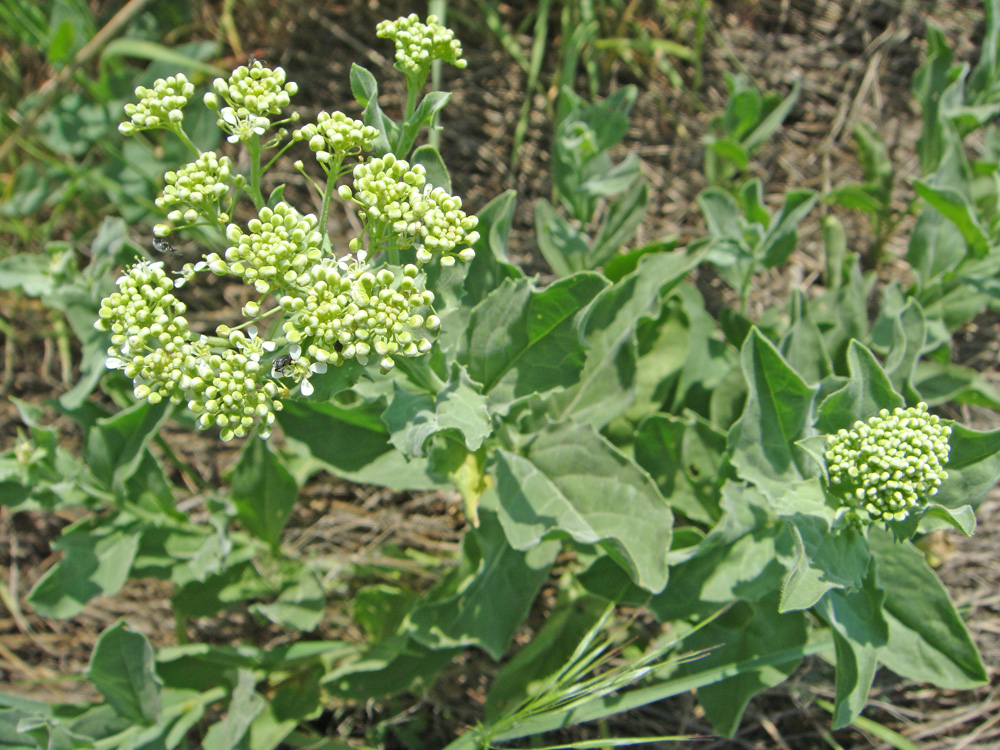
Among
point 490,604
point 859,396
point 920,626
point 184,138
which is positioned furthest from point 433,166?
point 920,626

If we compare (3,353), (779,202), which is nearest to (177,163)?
(3,353)

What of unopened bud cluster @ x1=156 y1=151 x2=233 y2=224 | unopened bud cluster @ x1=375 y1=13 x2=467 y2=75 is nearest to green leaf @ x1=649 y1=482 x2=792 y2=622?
unopened bud cluster @ x1=375 y1=13 x2=467 y2=75

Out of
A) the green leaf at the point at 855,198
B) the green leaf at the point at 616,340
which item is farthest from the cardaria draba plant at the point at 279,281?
the green leaf at the point at 855,198

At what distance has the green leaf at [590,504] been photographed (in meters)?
3.49

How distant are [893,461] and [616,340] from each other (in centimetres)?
162

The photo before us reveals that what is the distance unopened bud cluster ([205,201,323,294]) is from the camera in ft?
8.84

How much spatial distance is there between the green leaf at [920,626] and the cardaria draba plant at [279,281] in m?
2.57

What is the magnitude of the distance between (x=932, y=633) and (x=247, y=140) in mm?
3878

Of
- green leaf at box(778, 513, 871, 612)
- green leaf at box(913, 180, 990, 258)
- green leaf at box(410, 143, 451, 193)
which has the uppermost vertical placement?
green leaf at box(410, 143, 451, 193)

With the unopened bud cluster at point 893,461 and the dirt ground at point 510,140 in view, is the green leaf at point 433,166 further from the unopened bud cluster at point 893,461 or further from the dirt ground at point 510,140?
the dirt ground at point 510,140

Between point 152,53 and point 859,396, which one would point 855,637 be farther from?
point 152,53

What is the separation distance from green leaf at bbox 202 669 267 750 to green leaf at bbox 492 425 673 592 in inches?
74.5

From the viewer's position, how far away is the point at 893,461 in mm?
3014

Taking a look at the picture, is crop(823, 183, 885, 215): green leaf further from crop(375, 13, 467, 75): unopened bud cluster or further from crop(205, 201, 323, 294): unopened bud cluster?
crop(205, 201, 323, 294): unopened bud cluster
